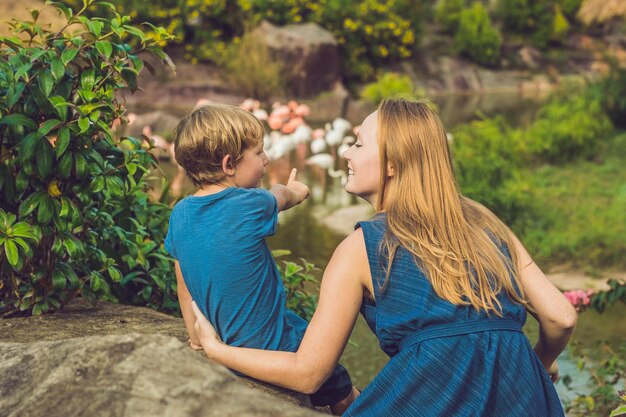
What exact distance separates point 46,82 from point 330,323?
1.13 meters

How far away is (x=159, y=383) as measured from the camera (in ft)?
4.55

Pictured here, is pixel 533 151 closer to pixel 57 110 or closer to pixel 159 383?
pixel 57 110

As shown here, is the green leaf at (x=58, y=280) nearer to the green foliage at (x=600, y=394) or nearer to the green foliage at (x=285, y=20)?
the green foliage at (x=600, y=394)

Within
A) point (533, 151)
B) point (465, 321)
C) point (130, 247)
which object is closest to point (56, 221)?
point (130, 247)

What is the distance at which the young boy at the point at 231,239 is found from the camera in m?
2.22

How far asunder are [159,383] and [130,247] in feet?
5.98

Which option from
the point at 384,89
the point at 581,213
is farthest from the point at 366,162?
the point at 384,89

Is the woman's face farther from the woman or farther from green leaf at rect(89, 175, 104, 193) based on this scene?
green leaf at rect(89, 175, 104, 193)

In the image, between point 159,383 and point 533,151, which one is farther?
point 533,151

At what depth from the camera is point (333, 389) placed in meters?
2.29

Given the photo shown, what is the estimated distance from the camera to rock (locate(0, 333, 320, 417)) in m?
1.33

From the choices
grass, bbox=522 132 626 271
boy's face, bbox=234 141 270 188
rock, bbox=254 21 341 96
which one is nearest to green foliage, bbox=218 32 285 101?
rock, bbox=254 21 341 96

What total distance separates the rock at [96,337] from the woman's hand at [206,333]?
0.29 feet

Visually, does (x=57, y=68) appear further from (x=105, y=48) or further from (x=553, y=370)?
(x=553, y=370)
